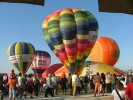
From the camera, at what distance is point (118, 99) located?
20.7ft

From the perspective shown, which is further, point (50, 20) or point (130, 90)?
point (50, 20)

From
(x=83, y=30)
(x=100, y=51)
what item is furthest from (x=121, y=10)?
(x=100, y=51)

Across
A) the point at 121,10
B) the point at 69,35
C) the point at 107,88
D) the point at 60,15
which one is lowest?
the point at 107,88

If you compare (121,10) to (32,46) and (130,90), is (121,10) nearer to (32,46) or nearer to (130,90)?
(130,90)

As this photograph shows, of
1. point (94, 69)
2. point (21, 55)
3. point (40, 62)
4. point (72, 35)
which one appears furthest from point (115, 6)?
point (40, 62)

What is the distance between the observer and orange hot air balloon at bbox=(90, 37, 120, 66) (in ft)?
138

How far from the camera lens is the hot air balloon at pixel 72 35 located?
2875 cm

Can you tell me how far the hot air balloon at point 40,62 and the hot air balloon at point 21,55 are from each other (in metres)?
5.14

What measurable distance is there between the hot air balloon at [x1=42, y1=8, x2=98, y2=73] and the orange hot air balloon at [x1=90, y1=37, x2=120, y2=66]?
12.3 meters

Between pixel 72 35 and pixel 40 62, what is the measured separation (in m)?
12.8

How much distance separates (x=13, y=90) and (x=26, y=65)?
71.1 feet

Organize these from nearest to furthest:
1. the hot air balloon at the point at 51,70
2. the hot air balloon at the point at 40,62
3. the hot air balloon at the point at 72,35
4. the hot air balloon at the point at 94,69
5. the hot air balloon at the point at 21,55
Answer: the hot air balloon at the point at 72,35
the hot air balloon at the point at 94,69
the hot air balloon at the point at 21,55
the hot air balloon at the point at 40,62
the hot air balloon at the point at 51,70

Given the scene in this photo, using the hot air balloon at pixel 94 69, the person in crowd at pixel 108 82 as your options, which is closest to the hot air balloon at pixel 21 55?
the hot air balloon at pixel 94 69

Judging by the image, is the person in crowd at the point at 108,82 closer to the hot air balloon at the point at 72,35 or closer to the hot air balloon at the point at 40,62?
the hot air balloon at the point at 72,35
